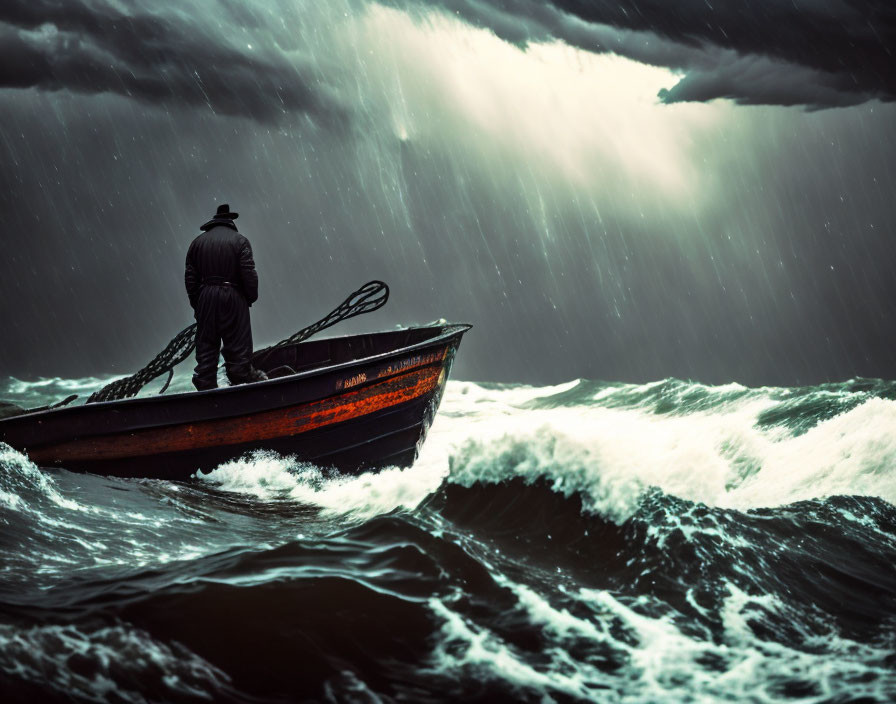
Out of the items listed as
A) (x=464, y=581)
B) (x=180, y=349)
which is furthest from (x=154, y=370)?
(x=464, y=581)

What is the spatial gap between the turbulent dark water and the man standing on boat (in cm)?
117

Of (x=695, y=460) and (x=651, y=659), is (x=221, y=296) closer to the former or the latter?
(x=695, y=460)

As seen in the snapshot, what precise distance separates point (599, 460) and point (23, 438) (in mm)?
5477

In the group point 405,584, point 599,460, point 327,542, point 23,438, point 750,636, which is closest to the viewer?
point 750,636

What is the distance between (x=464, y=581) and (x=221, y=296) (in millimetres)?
4555

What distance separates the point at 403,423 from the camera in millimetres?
7613

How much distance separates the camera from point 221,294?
7086mm

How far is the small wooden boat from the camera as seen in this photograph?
663 cm

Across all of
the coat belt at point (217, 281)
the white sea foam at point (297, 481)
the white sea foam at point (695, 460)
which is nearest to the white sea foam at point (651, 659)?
the white sea foam at point (695, 460)

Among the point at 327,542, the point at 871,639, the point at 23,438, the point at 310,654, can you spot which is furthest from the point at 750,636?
the point at 23,438

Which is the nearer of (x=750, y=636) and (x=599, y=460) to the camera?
(x=750, y=636)

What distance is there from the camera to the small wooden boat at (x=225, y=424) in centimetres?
663

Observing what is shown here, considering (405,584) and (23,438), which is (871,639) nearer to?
(405,584)

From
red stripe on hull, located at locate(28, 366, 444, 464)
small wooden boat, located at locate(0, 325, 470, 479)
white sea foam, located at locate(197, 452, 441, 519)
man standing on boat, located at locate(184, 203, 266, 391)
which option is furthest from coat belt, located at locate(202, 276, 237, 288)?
white sea foam, located at locate(197, 452, 441, 519)
